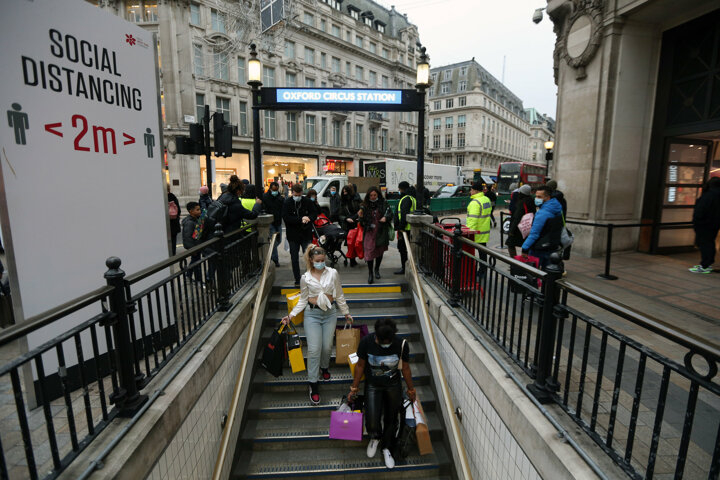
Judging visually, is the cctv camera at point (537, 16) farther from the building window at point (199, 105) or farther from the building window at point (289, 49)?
the building window at point (289, 49)

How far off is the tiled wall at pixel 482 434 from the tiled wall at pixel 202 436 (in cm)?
299

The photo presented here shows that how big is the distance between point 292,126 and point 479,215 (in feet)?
104

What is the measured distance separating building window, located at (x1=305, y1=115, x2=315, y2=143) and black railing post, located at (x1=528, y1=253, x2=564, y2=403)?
118 ft

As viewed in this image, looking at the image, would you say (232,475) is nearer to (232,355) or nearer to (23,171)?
(232,355)

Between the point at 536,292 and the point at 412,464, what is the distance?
282 cm

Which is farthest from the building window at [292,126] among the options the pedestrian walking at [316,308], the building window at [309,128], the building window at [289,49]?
the pedestrian walking at [316,308]

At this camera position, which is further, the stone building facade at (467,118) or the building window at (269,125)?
the stone building facade at (467,118)

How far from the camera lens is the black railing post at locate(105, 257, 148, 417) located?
2783 mm

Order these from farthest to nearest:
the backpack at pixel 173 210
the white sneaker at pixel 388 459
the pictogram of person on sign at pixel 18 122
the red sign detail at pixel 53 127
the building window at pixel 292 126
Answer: the building window at pixel 292 126
the backpack at pixel 173 210
the white sneaker at pixel 388 459
the red sign detail at pixel 53 127
the pictogram of person on sign at pixel 18 122

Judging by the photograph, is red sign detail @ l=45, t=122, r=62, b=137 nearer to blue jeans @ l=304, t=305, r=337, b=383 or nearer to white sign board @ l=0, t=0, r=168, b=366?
white sign board @ l=0, t=0, r=168, b=366

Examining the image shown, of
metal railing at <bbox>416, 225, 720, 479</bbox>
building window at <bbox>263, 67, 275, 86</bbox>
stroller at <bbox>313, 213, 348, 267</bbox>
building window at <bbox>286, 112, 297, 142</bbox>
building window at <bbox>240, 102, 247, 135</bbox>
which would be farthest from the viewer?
building window at <bbox>286, 112, 297, 142</bbox>

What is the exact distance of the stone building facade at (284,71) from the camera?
26.1 m

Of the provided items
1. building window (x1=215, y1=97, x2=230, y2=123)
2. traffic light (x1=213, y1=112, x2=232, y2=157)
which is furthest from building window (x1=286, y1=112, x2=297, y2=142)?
traffic light (x1=213, y1=112, x2=232, y2=157)

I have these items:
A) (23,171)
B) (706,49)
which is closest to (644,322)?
(23,171)
